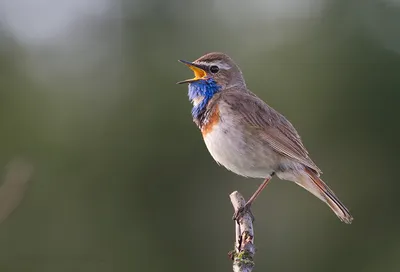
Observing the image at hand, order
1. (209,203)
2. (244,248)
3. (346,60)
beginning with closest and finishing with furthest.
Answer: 1. (244,248)
2. (209,203)
3. (346,60)

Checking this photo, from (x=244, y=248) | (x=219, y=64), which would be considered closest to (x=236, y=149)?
(x=219, y=64)

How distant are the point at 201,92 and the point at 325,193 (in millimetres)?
1205

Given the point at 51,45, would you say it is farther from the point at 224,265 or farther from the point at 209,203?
the point at 224,265

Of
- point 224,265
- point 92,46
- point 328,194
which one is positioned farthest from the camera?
point 92,46

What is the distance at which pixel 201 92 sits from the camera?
5.79 m

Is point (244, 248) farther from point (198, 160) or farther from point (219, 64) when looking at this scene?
point (198, 160)

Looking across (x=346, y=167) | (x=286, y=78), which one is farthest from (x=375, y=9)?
(x=346, y=167)

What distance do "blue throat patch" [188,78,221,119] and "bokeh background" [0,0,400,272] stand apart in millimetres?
4931

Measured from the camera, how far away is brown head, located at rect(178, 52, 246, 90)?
5906 mm

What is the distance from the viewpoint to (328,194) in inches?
216

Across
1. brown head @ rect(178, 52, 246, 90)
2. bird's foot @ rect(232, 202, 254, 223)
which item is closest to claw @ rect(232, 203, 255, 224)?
bird's foot @ rect(232, 202, 254, 223)

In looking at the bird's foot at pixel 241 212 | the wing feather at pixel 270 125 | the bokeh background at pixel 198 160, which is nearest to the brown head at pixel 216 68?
the wing feather at pixel 270 125

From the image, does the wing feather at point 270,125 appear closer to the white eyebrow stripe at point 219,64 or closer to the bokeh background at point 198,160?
the white eyebrow stripe at point 219,64

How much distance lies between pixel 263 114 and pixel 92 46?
460 inches
